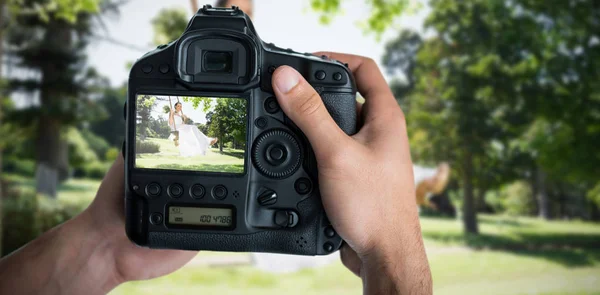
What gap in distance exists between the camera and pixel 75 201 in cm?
380

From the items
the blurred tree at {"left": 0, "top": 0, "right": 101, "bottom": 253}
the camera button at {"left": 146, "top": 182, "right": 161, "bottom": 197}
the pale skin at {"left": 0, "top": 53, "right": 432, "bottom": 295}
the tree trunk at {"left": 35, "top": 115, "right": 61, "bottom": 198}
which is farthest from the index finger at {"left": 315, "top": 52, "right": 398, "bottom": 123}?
the tree trunk at {"left": 35, "top": 115, "right": 61, "bottom": 198}

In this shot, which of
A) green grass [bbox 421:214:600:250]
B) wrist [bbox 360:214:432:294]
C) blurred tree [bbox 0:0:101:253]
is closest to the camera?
wrist [bbox 360:214:432:294]

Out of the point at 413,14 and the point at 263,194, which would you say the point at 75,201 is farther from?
the point at 263,194

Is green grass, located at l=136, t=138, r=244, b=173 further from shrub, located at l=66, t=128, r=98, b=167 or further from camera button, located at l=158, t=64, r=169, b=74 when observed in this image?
shrub, located at l=66, t=128, r=98, b=167

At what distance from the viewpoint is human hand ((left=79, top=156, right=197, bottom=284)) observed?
2.24 ft

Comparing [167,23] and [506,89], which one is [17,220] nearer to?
[167,23]

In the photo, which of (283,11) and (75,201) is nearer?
(283,11)

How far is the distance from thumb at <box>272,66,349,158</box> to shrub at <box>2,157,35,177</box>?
3.68 meters

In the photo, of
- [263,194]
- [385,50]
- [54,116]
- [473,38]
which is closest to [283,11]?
[385,50]

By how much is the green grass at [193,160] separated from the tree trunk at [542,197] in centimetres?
356

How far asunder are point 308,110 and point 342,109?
0.06 meters

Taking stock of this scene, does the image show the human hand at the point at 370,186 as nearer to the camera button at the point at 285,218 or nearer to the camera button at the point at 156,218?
the camera button at the point at 285,218

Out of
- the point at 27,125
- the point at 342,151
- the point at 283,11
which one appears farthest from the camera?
the point at 27,125

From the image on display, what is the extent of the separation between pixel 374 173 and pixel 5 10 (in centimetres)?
365
